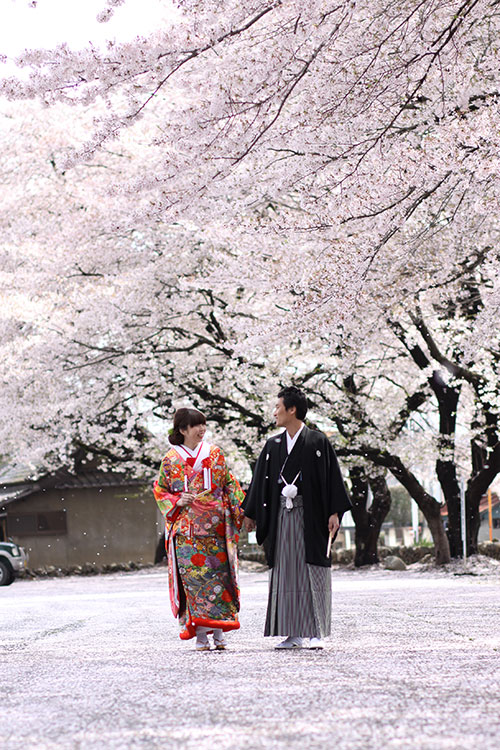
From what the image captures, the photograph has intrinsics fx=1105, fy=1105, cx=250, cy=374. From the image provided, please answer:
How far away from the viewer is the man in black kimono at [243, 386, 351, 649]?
277 inches

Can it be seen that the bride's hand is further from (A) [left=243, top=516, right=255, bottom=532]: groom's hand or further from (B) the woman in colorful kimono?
(A) [left=243, top=516, right=255, bottom=532]: groom's hand

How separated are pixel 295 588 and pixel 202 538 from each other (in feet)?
2.44

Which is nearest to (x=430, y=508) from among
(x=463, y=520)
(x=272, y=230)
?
(x=463, y=520)

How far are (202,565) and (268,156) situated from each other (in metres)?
7.60

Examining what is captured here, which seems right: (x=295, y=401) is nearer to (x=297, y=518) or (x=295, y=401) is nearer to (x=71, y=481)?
(x=297, y=518)

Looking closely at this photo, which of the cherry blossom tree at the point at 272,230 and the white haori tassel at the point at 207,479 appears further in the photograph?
the cherry blossom tree at the point at 272,230

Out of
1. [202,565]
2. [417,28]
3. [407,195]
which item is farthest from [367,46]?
[202,565]

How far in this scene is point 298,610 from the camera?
23.0 ft

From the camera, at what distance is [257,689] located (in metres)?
4.85

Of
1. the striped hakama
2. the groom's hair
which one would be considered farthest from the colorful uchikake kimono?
the groom's hair

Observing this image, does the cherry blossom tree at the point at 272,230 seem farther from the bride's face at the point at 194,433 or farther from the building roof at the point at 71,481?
the building roof at the point at 71,481

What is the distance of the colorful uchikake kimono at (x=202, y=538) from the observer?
7.29m

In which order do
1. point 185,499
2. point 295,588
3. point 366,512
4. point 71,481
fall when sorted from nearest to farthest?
point 295,588, point 185,499, point 366,512, point 71,481

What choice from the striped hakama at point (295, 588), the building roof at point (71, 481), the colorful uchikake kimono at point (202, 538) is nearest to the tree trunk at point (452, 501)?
the building roof at point (71, 481)
